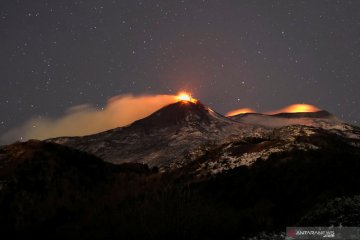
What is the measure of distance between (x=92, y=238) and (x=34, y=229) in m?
21.1

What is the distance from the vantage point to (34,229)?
42.0 metres

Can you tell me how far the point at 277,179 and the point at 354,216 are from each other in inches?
1488

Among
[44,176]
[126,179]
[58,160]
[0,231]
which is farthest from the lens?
[126,179]

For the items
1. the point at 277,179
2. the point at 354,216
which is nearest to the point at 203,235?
the point at 354,216

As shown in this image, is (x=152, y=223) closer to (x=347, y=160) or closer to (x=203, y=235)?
(x=203, y=235)

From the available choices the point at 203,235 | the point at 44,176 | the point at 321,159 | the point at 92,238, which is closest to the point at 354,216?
the point at 203,235

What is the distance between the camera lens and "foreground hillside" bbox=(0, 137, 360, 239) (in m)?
18.5

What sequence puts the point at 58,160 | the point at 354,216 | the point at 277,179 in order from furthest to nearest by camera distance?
the point at 58,160 → the point at 277,179 → the point at 354,216

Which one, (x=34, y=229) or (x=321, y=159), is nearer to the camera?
(x=34, y=229)

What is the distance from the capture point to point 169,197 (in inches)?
743

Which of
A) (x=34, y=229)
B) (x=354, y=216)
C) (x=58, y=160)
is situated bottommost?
(x=34, y=229)

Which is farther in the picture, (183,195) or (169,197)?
(169,197)

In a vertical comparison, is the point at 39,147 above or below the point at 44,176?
above

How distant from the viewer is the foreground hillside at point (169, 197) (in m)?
18.5
